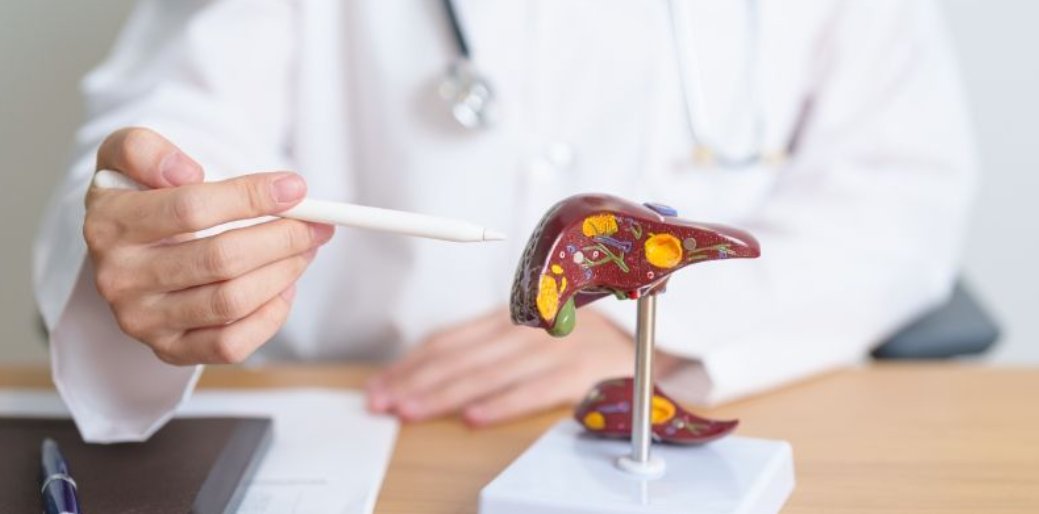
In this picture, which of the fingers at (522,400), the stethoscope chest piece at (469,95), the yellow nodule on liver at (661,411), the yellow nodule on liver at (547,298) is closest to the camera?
the yellow nodule on liver at (547,298)

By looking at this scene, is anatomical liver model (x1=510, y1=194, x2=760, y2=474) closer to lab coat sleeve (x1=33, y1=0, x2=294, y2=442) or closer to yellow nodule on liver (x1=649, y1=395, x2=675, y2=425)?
yellow nodule on liver (x1=649, y1=395, x2=675, y2=425)

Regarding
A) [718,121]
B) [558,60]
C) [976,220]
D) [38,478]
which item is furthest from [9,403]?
[976,220]

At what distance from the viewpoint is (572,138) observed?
3.22 ft

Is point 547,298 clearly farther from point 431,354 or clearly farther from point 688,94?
point 688,94

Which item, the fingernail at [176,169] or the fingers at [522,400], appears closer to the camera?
the fingernail at [176,169]

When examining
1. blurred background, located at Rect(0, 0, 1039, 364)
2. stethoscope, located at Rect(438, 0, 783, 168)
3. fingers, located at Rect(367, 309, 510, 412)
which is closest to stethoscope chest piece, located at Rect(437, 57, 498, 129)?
stethoscope, located at Rect(438, 0, 783, 168)

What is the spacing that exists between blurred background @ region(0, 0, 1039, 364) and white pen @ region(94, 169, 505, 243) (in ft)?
2.89

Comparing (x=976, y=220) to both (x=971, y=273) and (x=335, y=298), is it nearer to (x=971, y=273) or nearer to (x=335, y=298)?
(x=971, y=273)

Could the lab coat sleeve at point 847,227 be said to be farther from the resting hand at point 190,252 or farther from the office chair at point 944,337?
the resting hand at point 190,252

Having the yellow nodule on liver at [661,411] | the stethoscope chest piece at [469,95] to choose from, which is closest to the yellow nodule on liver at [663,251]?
the yellow nodule on liver at [661,411]

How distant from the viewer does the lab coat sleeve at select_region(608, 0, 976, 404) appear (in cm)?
86

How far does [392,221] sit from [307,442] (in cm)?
23

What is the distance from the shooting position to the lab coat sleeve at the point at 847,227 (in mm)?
865

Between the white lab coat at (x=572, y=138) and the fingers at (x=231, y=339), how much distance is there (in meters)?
0.24
